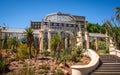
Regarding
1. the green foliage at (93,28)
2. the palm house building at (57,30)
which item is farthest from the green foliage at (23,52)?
the green foliage at (93,28)

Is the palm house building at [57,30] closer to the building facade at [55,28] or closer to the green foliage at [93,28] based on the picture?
the building facade at [55,28]

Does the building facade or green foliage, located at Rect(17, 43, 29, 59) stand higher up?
the building facade

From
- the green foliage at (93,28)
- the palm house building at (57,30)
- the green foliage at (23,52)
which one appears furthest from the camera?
the green foliage at (93,28)

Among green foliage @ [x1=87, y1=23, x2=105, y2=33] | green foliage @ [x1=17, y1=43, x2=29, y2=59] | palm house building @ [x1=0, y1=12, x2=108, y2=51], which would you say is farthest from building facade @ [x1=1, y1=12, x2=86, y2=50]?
green foliage @ [x1=17, y1=43, x2=29, y2=59]

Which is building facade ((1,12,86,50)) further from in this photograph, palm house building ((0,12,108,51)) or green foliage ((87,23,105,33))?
green foliage ((87,23,105,33))

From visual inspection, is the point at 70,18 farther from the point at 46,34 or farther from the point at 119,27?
the point at 119,27

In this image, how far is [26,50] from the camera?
23359 mm

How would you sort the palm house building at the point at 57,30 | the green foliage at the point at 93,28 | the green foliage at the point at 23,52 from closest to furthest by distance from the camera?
the green foliage at the point at 23,52, the palm house building at the point at 57,30, the green foliage at the point at 93,28

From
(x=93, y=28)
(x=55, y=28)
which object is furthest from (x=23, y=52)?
(x=93, y=28)

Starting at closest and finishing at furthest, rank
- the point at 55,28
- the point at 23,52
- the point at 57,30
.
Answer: the point at 23,52, the point at 57,30, the point at 55,28

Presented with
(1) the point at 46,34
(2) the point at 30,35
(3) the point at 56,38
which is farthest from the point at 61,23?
→ (2) the point at 30,35

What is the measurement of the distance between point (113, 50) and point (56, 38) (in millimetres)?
8956

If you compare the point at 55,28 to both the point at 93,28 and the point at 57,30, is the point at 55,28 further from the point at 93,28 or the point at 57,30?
the point at 93,28

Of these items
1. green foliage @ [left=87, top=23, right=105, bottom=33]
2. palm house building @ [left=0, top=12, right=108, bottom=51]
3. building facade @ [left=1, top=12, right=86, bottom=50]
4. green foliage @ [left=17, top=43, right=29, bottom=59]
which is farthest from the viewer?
green foliage @ [left=87, top=23, right=105, bottom=33]
